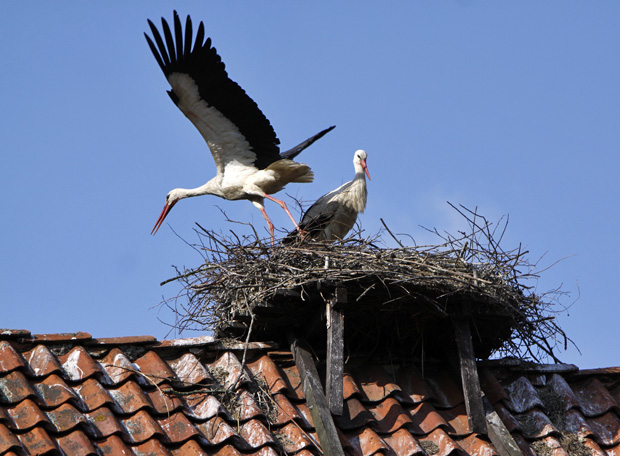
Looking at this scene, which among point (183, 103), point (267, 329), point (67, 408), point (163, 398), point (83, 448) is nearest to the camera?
point (83, 448)

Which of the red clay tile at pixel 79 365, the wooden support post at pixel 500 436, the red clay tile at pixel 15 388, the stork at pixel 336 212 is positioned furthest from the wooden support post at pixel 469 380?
the stork at pixel 336 212

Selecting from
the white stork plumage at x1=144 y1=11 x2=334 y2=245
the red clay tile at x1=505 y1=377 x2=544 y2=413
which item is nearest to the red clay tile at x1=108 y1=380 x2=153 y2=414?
the red clay tile at x1=505 y1=377 x2=544 y2=413

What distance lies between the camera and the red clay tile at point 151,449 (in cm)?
332

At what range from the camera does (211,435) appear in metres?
3.54

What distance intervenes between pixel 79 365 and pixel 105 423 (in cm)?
49

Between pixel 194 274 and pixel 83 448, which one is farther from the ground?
pixel 194 274

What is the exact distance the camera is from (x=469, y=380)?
3973 mm

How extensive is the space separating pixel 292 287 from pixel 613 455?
1.71 meters

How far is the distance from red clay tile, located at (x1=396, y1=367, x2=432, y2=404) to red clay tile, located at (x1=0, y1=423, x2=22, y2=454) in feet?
6.14

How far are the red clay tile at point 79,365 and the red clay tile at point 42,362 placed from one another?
42 millimetres

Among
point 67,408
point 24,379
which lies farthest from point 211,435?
point 24,379

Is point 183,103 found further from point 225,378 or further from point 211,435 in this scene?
point 211,435

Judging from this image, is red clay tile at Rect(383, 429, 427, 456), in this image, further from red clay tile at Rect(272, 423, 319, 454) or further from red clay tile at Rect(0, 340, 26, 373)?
red clay tile at Rect(0, 340, 26, 373)

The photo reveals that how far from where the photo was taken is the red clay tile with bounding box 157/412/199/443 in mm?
3463
